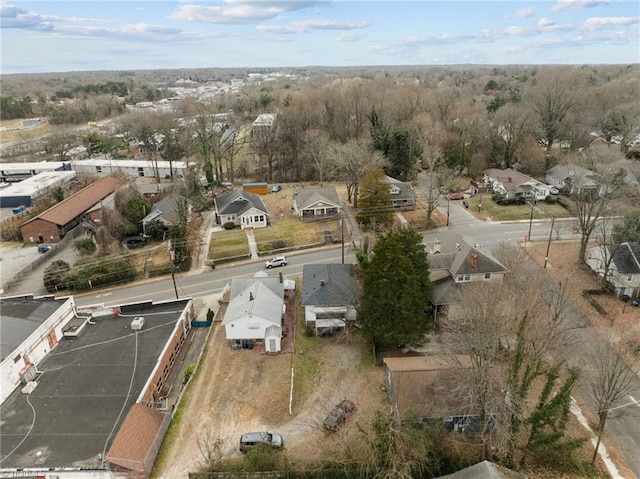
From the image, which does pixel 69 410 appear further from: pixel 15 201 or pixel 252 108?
pixel 252 108

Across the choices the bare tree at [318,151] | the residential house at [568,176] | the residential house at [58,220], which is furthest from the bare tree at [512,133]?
the residential house at [58,220]

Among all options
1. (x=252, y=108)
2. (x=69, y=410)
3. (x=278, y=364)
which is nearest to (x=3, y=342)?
(x=69, y=410)

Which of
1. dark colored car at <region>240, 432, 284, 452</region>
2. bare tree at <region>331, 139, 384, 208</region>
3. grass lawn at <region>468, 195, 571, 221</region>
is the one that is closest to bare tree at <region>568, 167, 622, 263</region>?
grass lawn at <region>468, 195, 571, 221</region>

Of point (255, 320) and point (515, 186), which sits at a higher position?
point (515, 186)

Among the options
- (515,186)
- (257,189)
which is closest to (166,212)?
(257,189)

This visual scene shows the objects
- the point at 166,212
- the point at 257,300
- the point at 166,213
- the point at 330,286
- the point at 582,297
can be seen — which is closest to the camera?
the point at 257,300

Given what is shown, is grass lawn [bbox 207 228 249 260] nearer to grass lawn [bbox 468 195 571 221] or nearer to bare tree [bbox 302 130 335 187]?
bare tree [bbox 302 130 335 187]

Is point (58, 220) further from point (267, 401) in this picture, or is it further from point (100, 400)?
point (267, 401)
